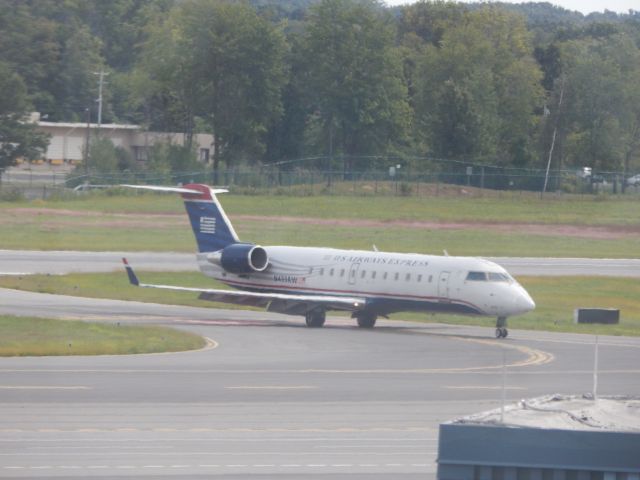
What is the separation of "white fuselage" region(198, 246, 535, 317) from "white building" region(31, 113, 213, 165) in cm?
3448

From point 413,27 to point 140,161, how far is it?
47.2 m

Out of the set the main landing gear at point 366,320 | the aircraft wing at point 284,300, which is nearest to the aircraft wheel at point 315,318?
the aircraft wing at point 284,300

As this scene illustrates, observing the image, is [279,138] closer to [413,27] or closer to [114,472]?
[413,27]

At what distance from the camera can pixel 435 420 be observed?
20.5 m

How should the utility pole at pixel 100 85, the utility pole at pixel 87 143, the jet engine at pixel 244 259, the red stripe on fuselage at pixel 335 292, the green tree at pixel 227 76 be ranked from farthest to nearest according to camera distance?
the green tree at pixel 227 76 < the utility pole at pixel 87 143 < the utility pole at pixel 100 85 < the jet engine at pixel 244 259 < the red stripe on fuselage at pixel 335 292

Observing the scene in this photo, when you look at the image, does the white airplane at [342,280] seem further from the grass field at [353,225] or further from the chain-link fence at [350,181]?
the chain-link fence at [350,181]

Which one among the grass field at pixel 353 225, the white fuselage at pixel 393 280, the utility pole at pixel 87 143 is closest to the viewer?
the white fuselage at pixel 393 280

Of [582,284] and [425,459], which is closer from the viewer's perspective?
[425,459]

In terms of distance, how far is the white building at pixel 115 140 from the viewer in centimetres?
7181

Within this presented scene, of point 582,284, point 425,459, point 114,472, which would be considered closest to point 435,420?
point 425,459

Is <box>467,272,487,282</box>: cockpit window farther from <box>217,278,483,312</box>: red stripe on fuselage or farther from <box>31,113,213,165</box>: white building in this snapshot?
<box>31,113,213,165</box>: white building

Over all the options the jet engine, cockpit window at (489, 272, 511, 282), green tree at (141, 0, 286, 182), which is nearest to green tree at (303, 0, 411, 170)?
green tree at (141, 0, 286, 182)

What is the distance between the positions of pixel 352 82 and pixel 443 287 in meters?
41.9

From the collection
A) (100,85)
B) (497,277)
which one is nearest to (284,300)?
(497,277)
